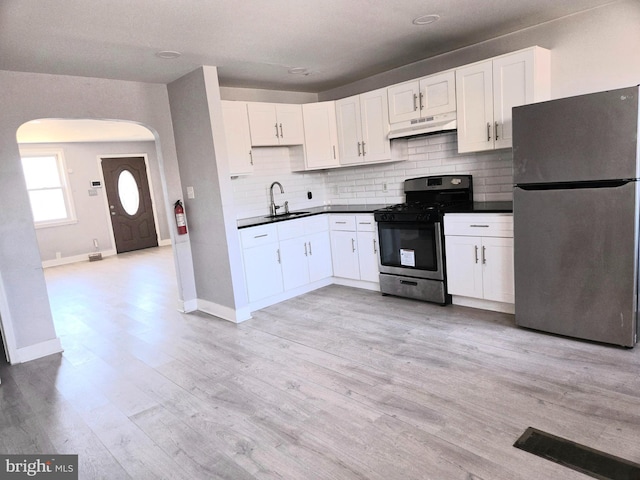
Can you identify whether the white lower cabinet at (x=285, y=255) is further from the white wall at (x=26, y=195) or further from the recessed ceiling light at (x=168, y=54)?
the white wall at (x=26, y=195)

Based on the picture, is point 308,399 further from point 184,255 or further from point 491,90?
point 491,90

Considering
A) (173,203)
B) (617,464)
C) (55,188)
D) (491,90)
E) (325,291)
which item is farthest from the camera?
(55,188)

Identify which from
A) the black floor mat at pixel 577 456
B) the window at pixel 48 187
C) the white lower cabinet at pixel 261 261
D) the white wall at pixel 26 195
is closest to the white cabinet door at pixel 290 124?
the white lower cabinet at pixel 261 261

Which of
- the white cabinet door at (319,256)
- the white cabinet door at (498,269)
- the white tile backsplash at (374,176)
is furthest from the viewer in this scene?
the white cabinet door at (319,256)

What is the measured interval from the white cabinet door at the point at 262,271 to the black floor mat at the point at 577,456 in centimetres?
288

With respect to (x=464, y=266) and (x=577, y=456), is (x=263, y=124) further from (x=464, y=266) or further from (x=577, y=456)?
(x=577, y=456)

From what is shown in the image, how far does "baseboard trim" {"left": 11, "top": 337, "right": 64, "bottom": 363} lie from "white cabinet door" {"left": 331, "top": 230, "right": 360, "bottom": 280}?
2935 mm

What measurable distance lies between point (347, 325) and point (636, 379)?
2064mm

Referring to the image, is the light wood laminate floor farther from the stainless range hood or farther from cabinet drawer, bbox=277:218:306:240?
the stainless range hood

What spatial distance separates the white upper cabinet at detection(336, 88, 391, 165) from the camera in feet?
14.6

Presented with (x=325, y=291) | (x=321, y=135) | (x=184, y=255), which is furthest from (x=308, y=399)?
(x=321, y=135)

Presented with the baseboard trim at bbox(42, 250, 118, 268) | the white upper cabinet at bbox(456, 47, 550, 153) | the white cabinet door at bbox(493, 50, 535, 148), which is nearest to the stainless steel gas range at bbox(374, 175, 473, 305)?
the white upper cabinet at bbox(456, 47, 550, 153)

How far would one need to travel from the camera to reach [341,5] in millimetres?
2754

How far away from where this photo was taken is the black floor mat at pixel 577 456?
174cm
